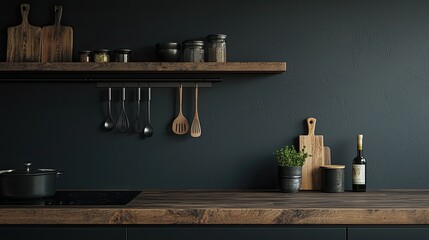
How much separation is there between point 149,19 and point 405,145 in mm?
1696

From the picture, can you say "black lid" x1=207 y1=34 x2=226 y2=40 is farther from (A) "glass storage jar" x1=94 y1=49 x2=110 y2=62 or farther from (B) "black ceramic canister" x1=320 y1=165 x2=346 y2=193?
(B) "black ceramic canister" x1=320 y1=165 x2=346 y2=193

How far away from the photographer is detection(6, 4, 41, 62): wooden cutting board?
2955 mm

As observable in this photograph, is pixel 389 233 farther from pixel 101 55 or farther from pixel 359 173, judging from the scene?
pixel 101 55

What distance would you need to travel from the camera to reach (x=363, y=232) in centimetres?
229

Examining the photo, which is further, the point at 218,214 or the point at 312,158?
the point at 312,158

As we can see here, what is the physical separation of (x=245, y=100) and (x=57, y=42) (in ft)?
3.79

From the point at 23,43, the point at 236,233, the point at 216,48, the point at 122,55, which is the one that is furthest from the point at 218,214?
the point at 23,43

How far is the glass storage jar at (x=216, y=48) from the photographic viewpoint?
9.38 feet

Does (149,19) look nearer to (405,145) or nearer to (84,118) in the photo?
(84,118)

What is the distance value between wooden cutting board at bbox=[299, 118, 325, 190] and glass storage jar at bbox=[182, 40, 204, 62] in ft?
2.43

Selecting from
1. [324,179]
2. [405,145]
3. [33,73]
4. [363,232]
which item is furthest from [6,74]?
[405,145]

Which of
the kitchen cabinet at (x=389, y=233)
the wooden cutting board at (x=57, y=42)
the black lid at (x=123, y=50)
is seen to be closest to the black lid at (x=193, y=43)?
the black lid at (x=123, y=50)

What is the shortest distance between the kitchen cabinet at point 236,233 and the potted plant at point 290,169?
0.50 m

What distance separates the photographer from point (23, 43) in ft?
9.75
